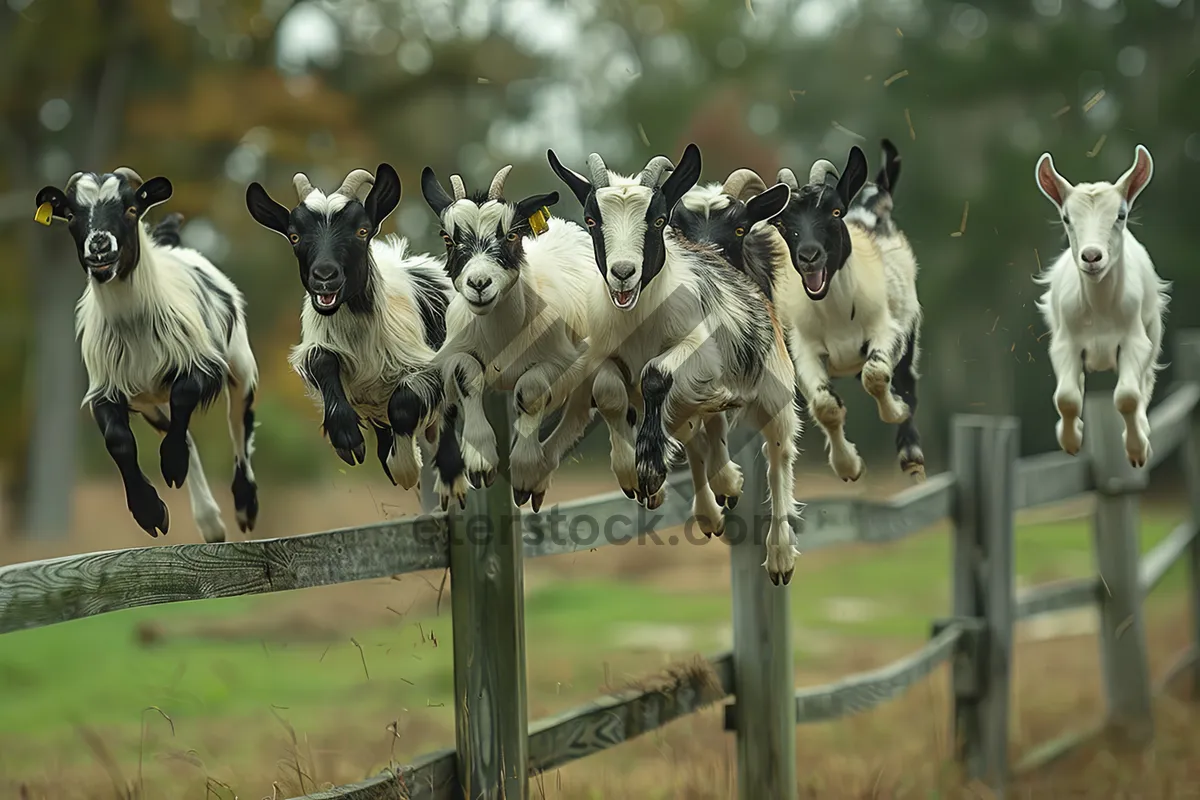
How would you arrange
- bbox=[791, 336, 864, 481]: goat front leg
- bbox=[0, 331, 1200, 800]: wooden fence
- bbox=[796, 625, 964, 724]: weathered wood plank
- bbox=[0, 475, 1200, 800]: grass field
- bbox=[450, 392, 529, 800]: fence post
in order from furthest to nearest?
bbox=[0, 475, 1200, 800]: grass field
bbox=[796, 625, 964, 724]: weathered wood plank
bbox=[450, 392, 529, 800]: fence post
bbox=[0, 331, 1200, 800]: wooden fence
bbox=[791, 336, 864, 481]: goat front leg

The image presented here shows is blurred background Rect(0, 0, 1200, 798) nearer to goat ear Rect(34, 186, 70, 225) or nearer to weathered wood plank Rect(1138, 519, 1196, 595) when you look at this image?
weathered wood plank Rect(1138, 519, 1196, 595)

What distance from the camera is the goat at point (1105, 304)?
10.3 feet

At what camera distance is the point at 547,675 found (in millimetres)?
11680

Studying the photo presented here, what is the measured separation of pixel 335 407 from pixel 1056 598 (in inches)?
261

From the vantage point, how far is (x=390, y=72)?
18031 mm

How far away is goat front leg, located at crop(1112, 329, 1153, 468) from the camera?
10.7 feet

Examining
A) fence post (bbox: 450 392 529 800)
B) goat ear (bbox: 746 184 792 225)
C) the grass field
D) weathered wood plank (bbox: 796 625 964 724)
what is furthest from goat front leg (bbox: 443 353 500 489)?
weathered wood plank (bbox: 796 625 964 724)

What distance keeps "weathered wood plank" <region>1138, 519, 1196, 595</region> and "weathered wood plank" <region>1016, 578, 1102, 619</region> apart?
333 mm

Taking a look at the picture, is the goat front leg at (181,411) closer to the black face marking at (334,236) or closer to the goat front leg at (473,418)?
the black face marking at (334,236)

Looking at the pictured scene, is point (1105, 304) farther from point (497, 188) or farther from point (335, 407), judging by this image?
point (335, 407)

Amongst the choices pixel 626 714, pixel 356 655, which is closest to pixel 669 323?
pixel 626 714

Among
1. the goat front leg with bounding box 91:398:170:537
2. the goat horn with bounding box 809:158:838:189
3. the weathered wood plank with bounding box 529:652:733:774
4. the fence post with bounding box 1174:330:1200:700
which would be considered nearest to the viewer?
the goat horn with bounding box 809:158:838:189

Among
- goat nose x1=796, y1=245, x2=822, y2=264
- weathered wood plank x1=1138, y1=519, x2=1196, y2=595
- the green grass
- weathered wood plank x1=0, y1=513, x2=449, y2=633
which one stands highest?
goat nose x1=796, y1=245, x2=822, y2=264

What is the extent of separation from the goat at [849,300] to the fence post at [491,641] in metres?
1.23
